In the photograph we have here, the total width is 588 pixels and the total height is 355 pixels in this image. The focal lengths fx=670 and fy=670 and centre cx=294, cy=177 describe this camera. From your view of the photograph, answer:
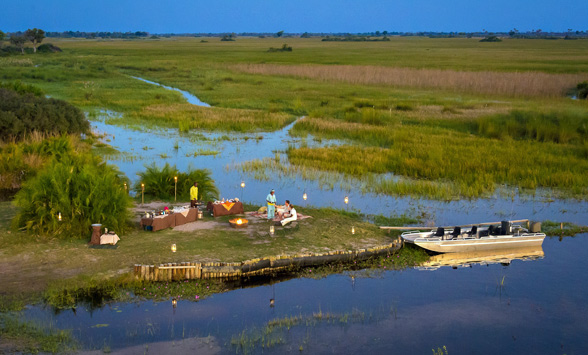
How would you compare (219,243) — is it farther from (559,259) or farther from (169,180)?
(559,259)

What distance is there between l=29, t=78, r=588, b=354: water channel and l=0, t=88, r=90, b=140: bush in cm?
2427

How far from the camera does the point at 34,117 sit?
4125 centimetres

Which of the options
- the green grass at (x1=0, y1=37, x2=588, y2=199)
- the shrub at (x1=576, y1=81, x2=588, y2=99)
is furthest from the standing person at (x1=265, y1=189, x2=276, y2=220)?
the shrub at (x1=576, y1=81, x2=588, y2=99)

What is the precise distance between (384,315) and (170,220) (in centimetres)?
901

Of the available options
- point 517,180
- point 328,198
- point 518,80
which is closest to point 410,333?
point 328,198

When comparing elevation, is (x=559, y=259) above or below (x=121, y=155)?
below

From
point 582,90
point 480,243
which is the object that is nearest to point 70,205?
point 480,243

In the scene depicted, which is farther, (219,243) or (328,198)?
(328,198)

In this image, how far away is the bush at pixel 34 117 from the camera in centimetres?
3909

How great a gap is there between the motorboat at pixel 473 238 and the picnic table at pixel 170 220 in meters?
7.72

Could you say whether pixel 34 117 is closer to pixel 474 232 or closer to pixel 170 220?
pixel 170 220

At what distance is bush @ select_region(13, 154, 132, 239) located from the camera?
74.0 ft

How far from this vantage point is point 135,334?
1683 cm

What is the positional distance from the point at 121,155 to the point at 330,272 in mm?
21726
